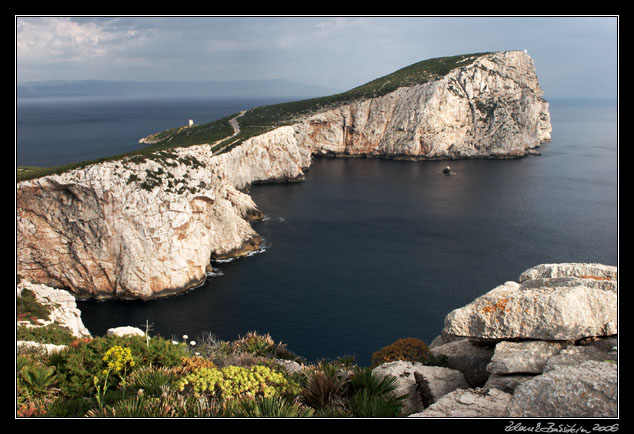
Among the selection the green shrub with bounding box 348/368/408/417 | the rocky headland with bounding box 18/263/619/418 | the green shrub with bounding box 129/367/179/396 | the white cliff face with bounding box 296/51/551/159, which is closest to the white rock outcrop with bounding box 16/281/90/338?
the green shrub with bounding box 129/367/179/396

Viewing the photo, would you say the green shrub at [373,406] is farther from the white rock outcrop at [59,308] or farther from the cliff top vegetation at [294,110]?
the cliff top vegetation at [294,110]

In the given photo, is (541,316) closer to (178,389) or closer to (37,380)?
(178,389)

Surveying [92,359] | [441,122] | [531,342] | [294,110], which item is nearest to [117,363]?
[92,359]

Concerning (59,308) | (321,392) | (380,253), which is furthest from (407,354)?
(380,253)

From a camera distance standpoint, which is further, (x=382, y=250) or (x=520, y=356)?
(x=382, y=250)

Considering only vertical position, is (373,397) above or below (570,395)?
below

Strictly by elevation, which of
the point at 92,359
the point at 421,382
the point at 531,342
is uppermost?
the point at 531,342

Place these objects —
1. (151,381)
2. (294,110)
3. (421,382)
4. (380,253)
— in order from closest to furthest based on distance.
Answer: (151,381) < (421,382) < (380,253) < (294,110)

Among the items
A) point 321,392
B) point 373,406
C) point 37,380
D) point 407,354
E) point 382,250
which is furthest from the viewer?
point 382,250

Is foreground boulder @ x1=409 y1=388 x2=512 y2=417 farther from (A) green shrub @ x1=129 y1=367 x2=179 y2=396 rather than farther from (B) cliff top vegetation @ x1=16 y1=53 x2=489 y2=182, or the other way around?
(B) cliff top vegetation @ x1=16 y1=53 x2=489 y2=182
